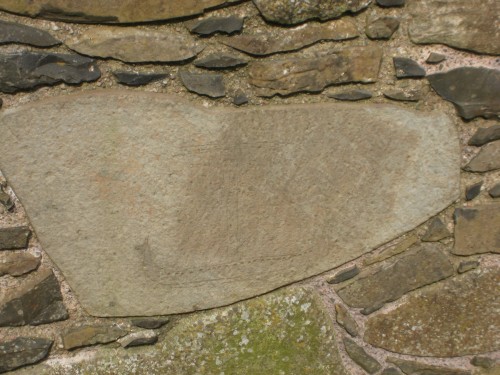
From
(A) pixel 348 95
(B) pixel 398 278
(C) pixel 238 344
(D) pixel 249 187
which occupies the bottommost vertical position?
(C) pixel 238 344

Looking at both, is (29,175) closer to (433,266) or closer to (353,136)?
(353,136)

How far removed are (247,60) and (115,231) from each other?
1.51 ft

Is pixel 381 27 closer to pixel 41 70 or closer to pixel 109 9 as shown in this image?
pixel 109 9

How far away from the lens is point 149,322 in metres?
1.32

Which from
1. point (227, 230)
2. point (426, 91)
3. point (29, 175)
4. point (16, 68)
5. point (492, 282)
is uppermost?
point (16, 68)

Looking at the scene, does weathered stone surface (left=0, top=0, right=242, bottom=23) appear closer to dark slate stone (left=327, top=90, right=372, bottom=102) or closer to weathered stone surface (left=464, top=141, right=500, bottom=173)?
dark slate stone (left=327, top=90, right=372, bottom=102)

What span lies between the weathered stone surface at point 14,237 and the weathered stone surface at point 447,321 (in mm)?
836

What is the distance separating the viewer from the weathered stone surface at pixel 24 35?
1.04 meters

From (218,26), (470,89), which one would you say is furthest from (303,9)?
(470,89)

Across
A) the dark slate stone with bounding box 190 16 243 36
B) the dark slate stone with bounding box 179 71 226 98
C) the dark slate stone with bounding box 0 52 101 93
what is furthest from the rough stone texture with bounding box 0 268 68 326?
the dark slate stone with bounding box 190 16 243 36

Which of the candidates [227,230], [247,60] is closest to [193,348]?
[227,230]

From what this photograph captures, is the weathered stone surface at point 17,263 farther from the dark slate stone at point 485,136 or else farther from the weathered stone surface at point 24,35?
the dark slate stone at point 485,136

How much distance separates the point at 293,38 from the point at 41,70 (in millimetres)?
497

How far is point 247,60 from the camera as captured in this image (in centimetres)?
114
